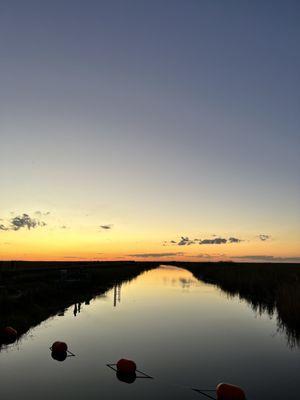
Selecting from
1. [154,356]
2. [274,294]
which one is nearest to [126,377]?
[154,356]

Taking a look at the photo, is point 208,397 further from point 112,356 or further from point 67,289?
point 67,289

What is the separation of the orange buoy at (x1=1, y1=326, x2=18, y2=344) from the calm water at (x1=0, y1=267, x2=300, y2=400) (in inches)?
23.4

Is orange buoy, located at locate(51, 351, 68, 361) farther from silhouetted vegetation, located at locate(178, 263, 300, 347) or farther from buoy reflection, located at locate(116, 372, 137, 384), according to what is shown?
silhouetted vegetation, located at locate(178, 263, 300, 347)

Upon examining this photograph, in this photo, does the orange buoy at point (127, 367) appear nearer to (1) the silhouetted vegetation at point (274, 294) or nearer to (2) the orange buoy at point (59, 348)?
(2) the orange buoy at point (59, 348)

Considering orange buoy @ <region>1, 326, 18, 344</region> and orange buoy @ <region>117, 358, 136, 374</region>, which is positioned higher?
orange buoy @ <region>1, 326, 18, 344</region>

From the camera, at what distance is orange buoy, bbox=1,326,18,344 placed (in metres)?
19.1

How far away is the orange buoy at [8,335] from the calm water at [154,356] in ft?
1.95

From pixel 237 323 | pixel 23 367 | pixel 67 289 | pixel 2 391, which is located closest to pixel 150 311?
pixel 237 323

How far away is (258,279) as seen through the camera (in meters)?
47.3

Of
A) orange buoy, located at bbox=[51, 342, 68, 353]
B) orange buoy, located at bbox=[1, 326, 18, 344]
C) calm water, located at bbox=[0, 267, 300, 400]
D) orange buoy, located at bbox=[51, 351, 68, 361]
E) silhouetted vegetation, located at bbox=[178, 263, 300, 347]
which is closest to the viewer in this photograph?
calm water, located at bbox=[0, 267, 300, 400]

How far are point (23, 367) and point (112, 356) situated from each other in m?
4.06

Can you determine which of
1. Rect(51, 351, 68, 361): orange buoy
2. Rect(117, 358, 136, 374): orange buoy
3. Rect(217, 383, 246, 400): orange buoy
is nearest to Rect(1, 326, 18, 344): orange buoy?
Rect(51, 351, 68, 361): orange buoy

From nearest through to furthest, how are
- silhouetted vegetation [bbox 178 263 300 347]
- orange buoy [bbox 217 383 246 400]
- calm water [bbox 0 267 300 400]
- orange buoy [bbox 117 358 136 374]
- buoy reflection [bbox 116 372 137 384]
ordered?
1. orange buoy [bbox 217 383 246 400]
2. calm water [bbox 0 267 300 400]
3. buoy reflection [bbox 116 372 137 384]
4. orange buoy [bbox 117 358 136 374]
5. silhouetted vegetation [bbox 178 263 300 347]

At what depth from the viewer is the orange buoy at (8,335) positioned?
62.6 feet
